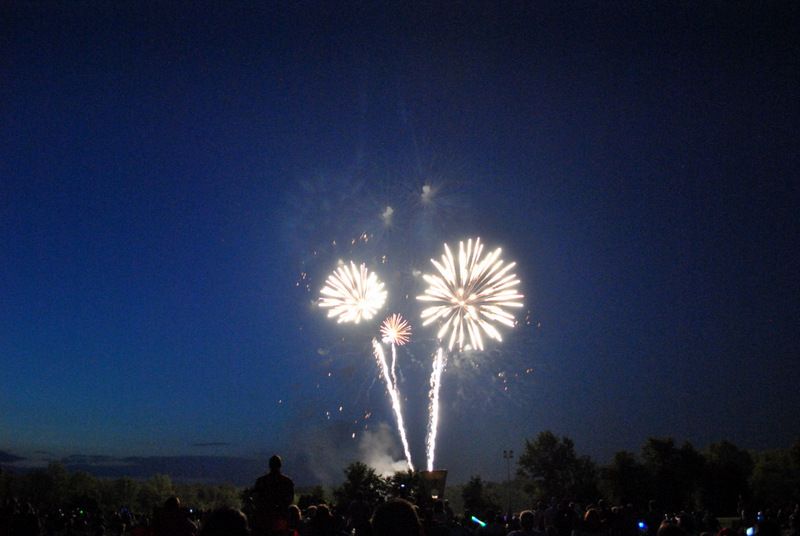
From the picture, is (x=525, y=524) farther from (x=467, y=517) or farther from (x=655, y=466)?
(x=655, y=466)

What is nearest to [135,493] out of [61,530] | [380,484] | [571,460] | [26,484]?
[26,484]

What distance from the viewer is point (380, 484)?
290 feet

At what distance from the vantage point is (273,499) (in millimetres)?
8727

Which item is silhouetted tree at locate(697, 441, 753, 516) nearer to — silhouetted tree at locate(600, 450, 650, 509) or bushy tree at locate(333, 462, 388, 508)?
silhouetted tree at locate(600, 450, 650, 509)

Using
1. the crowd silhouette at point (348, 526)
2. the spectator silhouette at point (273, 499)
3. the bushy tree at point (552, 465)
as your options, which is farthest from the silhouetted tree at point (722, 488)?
the spectator silhouette at point (273, 499)

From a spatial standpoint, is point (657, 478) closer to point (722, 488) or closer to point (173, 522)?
point (722, 488)

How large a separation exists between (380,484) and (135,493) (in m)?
112

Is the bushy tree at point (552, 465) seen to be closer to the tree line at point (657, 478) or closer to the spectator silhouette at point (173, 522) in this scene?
the tree line at point (657, 478)

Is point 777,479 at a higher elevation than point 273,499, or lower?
higher

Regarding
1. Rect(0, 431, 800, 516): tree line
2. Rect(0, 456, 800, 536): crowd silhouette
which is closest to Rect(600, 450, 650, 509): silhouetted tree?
Rect(0, 431, 800, 516): tree line

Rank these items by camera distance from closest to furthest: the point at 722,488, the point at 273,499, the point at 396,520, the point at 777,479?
the point at 396,520
the point at 273,499
the point at 722,488
the point at 777,479

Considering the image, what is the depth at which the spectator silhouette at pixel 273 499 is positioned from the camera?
27.4ft

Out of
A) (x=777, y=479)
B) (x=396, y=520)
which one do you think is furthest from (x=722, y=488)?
(x=396, y=520)

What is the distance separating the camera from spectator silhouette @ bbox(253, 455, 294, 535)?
8359 millimetres
